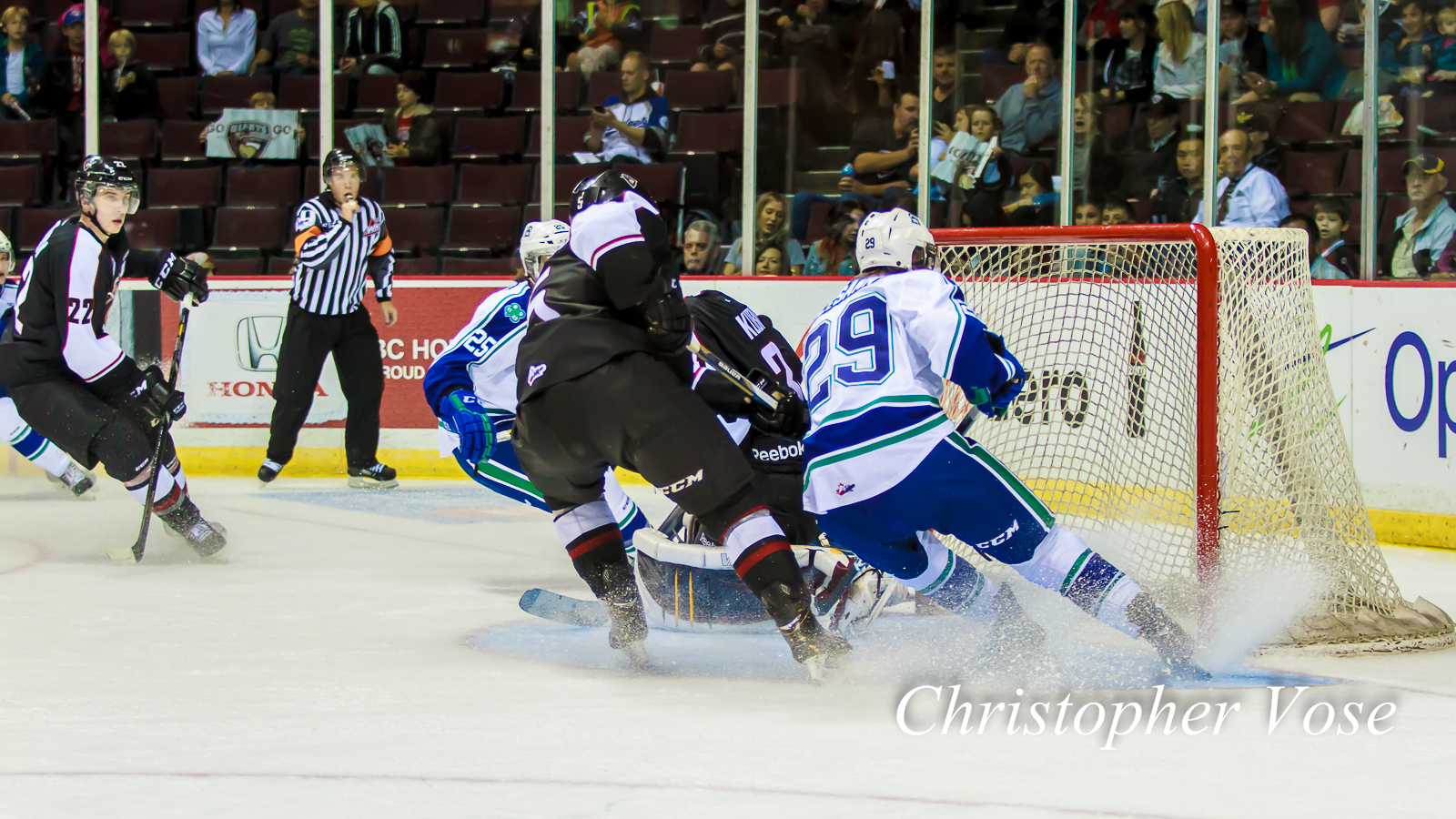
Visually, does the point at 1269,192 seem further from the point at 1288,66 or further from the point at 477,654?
the point at 477,654

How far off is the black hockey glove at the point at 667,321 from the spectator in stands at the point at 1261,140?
364 cm

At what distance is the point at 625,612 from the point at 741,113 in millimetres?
4030

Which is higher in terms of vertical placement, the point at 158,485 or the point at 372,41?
the point at 372,41

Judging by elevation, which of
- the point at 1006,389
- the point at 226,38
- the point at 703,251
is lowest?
the point at 1006,389

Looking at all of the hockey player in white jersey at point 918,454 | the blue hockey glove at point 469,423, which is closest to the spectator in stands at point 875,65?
the blue hockey glove at point 469,423

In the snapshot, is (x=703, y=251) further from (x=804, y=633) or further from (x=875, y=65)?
(x=804, y=633)

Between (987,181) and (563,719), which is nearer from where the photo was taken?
(563,719)

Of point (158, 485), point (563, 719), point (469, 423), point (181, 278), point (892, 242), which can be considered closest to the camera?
point (563, 719)

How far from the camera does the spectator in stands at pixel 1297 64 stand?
5672mm

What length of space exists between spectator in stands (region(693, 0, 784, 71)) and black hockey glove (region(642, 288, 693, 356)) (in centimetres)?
413

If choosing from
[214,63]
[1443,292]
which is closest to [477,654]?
[1443,292]

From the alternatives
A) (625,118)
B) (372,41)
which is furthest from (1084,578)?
(372,41)

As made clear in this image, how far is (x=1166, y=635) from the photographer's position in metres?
2.88

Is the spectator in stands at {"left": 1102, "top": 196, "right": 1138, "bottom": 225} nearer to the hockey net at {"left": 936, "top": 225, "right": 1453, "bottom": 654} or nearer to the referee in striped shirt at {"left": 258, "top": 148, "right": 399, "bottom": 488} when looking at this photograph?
the hockey net at {"left": 936, "top": 225, "right": 1453, "bottom": 654}
